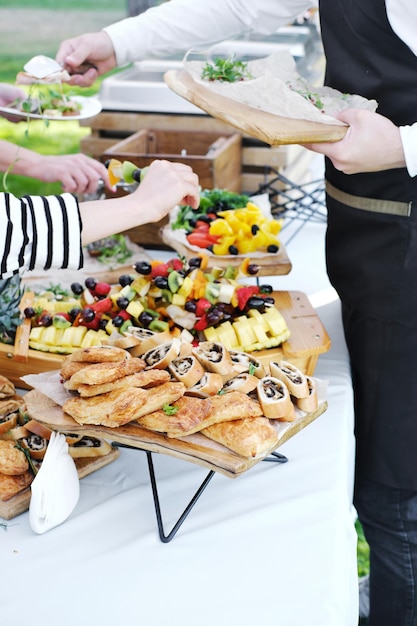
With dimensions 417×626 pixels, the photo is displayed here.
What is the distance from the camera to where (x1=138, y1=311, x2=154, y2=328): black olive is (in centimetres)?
161

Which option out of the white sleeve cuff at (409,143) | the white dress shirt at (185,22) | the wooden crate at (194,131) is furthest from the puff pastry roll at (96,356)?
the wooden crate at (194,131)

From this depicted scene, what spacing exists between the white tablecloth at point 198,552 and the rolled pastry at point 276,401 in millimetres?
152

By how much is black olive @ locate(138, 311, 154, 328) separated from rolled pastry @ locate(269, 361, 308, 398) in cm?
39

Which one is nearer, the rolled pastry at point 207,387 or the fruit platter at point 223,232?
the rolled pastry at point 207,387

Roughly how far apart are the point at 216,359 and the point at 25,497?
371 mm

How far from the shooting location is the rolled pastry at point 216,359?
1263 mm

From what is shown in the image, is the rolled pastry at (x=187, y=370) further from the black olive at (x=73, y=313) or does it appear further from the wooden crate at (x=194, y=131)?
the wooden crate at (x=194, y=131)

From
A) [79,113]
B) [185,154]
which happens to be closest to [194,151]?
[185,154]

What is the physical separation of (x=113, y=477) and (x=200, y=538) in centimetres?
23

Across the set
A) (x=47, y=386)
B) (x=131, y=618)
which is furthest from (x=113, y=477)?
(x=131, y=618)

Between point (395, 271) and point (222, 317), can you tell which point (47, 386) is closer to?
point (222, 317)

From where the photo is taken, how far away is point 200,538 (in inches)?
45.2

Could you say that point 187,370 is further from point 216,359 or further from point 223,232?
point 223,232

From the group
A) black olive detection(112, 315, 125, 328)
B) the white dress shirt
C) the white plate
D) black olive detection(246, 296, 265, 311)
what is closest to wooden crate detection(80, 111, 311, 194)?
the white plate
